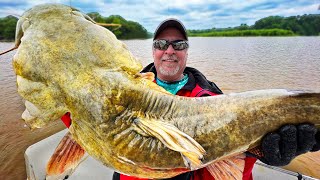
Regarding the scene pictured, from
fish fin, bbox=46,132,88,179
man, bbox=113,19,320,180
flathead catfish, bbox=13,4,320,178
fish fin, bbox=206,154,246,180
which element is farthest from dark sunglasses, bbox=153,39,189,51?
fish fin, bbox=46,132,88,179

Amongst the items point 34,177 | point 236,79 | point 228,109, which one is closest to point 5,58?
point 236,79

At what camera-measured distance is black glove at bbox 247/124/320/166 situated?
1.83 m

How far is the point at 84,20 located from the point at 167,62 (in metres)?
1.86

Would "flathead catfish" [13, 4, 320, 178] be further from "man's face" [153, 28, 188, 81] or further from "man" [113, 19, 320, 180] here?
"man's face" [153, 28, 188, 81]

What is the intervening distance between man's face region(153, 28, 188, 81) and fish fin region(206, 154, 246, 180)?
1634 millimetres

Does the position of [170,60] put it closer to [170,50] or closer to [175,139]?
[170,50]

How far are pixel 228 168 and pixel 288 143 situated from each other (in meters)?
0.48

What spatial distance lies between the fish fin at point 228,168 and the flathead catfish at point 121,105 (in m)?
0.16

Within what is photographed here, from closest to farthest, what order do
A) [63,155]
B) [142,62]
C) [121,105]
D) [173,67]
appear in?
[121,105] → [63,155] → [173,67] → [142,62]

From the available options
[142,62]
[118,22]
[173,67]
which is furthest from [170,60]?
[142,62]

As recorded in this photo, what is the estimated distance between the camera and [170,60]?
3.40 metres

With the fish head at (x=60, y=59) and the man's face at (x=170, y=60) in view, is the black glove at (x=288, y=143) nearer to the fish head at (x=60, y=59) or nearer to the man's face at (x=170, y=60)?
the fish head at (x=60, y=59)

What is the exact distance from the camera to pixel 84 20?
162 centimetres

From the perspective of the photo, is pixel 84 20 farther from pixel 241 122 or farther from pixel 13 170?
pixel 13 170
